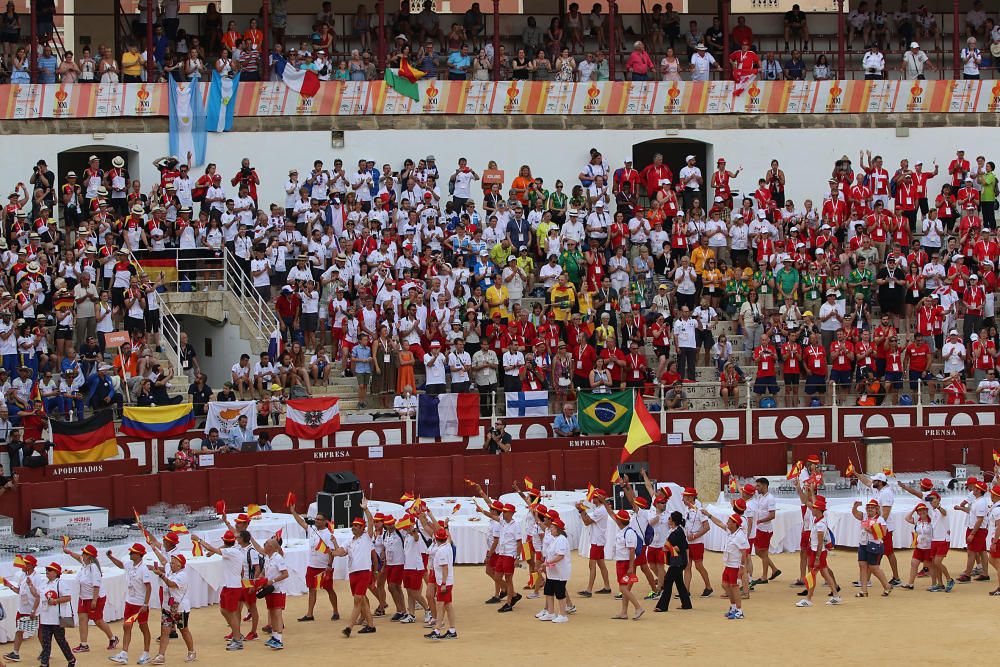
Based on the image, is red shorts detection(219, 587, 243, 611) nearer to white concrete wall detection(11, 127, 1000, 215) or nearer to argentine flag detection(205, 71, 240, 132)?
white concrete wall detection(11, 127, 1000, 215)

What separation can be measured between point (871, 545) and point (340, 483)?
25.7ft

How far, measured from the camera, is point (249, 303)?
114 ft

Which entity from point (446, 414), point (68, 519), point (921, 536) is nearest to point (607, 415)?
point (446, 414)

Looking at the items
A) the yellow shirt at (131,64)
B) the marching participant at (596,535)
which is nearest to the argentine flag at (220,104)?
the yellow shirt at (131,64)

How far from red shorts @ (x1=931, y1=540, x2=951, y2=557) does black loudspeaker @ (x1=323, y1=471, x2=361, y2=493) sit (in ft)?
28.0

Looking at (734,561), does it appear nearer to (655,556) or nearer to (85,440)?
(655,556)

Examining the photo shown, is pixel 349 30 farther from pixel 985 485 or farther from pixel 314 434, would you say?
pixel 985 485

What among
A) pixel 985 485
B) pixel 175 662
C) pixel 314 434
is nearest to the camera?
pixel 175 662

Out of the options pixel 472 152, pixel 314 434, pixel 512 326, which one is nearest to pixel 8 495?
pixel 314 434

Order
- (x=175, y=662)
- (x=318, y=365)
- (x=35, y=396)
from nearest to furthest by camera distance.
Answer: (x=175, y=662)
(x=35, y=396)
(x=318, y=365)

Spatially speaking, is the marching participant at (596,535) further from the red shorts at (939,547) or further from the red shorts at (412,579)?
the red shorts at (939,547)

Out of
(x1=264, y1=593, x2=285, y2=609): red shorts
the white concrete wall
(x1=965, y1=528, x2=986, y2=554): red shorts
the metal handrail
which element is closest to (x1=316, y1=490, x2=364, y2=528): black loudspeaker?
(x1=264, y1=593, x2=285, y2=609): red shorts

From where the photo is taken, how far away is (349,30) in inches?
1754

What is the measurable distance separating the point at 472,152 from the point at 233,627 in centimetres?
2290
